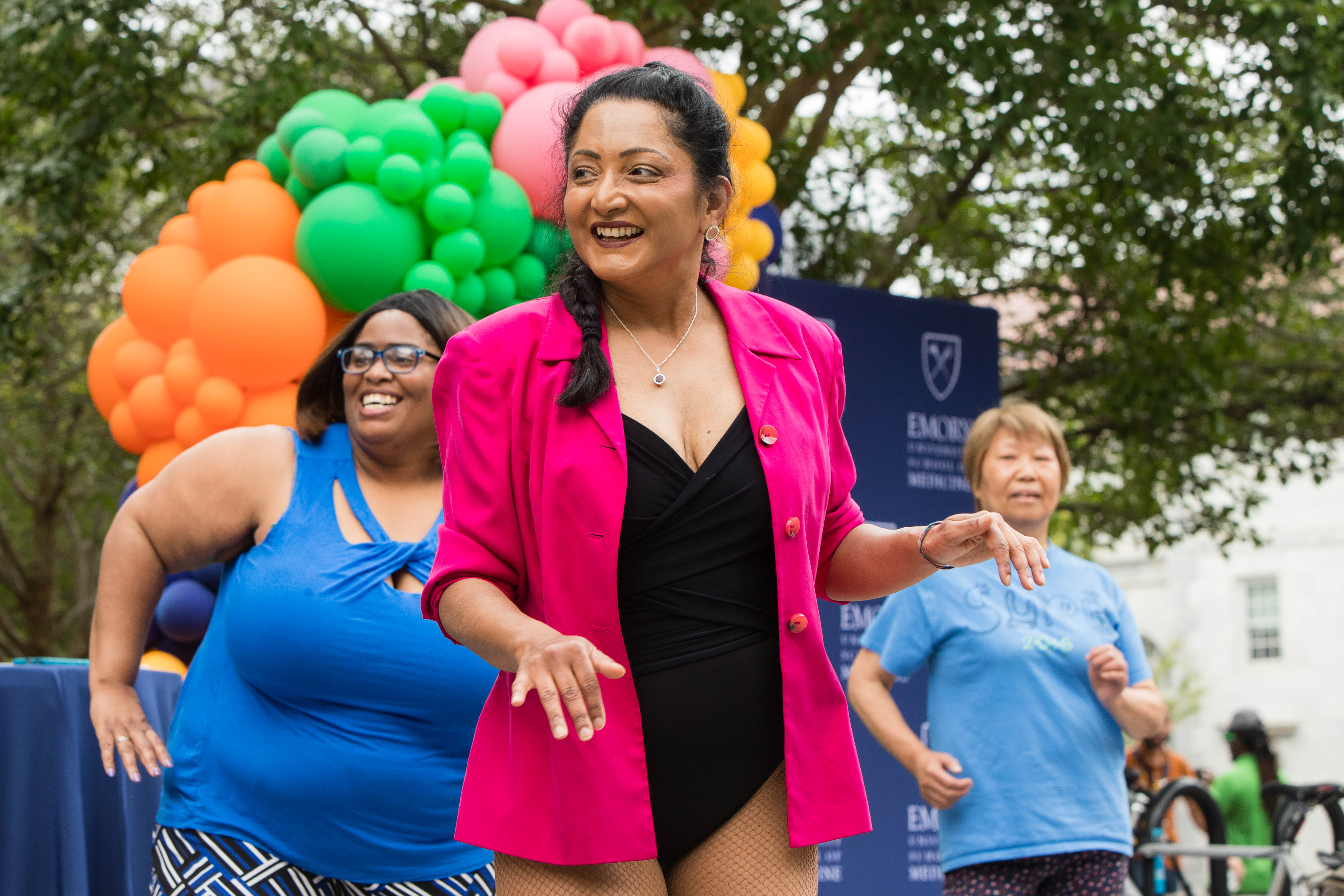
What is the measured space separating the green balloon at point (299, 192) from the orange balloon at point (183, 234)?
0.45 m

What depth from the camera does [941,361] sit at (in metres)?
6.95

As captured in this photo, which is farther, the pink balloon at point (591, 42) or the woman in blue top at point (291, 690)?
the pink balloon at point (591, 42)

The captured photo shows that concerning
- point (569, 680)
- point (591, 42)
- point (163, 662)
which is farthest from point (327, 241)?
point (569, 680)

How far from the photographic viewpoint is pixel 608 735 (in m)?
1.65

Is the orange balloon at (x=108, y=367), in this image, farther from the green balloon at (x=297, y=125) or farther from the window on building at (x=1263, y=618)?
the window on building at (x=1263, y=618)

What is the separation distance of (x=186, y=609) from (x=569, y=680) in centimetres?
421

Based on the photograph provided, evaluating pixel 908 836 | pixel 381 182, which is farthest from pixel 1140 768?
→ pixel 381 182

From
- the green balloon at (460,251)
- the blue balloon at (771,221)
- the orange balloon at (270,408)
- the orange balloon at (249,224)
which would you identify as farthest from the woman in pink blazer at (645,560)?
the blue balloon at (771,221)

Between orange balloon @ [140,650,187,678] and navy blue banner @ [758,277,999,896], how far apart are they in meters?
2.93

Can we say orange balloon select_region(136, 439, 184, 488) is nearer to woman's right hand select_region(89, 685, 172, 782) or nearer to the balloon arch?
the balloon arch

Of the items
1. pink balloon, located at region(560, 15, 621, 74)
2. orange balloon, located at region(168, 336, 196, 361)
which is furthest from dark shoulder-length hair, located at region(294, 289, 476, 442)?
pink balloon, located at region(560, 15, 621, 74)

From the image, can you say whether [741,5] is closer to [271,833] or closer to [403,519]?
[403,519]

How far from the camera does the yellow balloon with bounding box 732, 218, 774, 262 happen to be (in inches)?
217

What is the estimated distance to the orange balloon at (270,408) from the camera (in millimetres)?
5070
